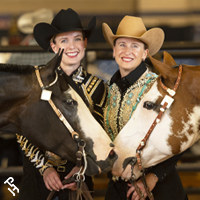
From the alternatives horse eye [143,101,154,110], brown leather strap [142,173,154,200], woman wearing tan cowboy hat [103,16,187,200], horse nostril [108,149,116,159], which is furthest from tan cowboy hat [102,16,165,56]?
brown leather strap [142,173,154,200]

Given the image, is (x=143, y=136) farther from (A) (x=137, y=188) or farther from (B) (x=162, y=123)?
(A) (x=137, y=188)

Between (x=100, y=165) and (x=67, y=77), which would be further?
(x=67, y=77)

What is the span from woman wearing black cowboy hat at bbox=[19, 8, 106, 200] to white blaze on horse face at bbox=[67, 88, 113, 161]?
8.3 inches

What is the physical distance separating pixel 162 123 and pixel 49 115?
59 centimetres

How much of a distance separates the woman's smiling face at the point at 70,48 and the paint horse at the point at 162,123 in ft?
1.70

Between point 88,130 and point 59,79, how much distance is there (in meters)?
0.30

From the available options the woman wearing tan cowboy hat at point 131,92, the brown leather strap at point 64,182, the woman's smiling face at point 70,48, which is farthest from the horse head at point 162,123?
the woman's smiling face at point 70,48

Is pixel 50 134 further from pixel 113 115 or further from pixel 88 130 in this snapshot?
pixel 113 115

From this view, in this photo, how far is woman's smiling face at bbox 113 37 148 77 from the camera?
5.73 ft

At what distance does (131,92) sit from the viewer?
5.54 feet

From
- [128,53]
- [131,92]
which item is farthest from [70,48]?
[131,92]

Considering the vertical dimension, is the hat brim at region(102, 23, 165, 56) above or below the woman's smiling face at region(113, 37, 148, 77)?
above

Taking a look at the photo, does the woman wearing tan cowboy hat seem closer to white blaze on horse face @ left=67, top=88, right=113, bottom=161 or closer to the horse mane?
white blaze on horse face @ left=67, top=88, right=113, bottom=161

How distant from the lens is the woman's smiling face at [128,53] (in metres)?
1.75
